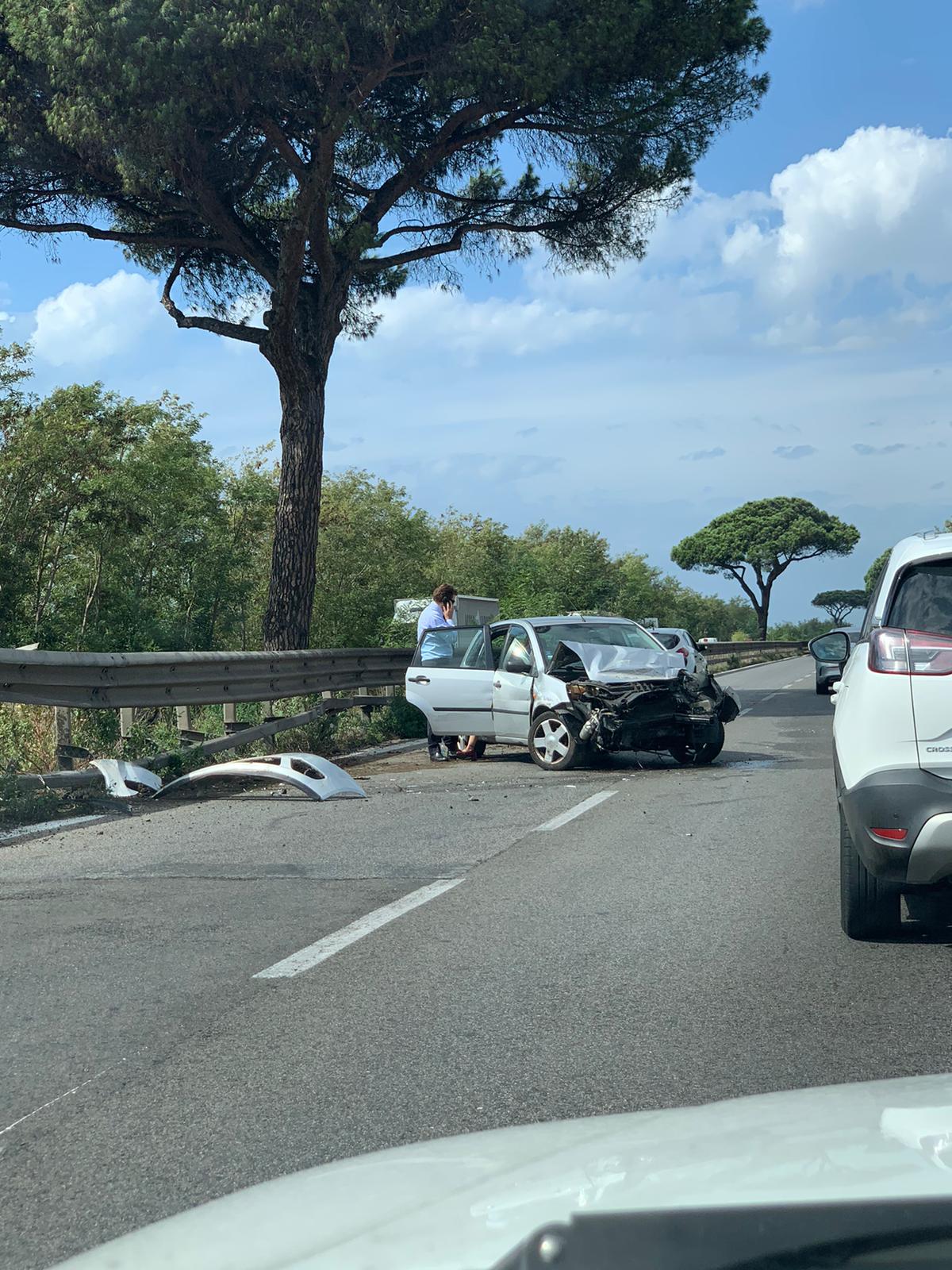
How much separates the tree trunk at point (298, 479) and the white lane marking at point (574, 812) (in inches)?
342

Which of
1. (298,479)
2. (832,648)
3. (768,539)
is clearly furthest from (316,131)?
(768,539)

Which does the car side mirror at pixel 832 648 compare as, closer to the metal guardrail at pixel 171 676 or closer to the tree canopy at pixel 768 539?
the metal guardrail at pixel 171 676

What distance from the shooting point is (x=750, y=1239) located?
54.7 inches

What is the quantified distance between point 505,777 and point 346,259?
10076 millimetres

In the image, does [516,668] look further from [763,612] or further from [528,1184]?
[763,612]

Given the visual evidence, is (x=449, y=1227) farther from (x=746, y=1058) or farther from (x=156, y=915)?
(x=156, y=915)

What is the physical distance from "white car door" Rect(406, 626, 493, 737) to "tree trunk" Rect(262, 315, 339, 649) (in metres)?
4.67

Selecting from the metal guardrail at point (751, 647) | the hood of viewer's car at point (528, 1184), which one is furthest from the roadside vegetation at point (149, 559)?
the metal guardrail at point (751, 647)

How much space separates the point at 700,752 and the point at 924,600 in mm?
8309

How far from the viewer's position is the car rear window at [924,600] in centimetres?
520

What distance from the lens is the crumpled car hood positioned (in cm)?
1272

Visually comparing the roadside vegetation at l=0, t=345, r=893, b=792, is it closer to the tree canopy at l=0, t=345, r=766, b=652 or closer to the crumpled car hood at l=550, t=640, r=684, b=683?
the tree canopy at l=0, t=345, r=766, b=652

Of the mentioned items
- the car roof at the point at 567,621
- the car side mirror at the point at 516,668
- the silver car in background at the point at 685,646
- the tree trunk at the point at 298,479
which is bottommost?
the car side mirror at the point at 516,668

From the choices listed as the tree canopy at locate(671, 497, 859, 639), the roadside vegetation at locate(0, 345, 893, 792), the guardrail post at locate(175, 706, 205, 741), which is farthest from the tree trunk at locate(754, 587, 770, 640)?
the guardrail post at locate(175, 706, 205, 741)
